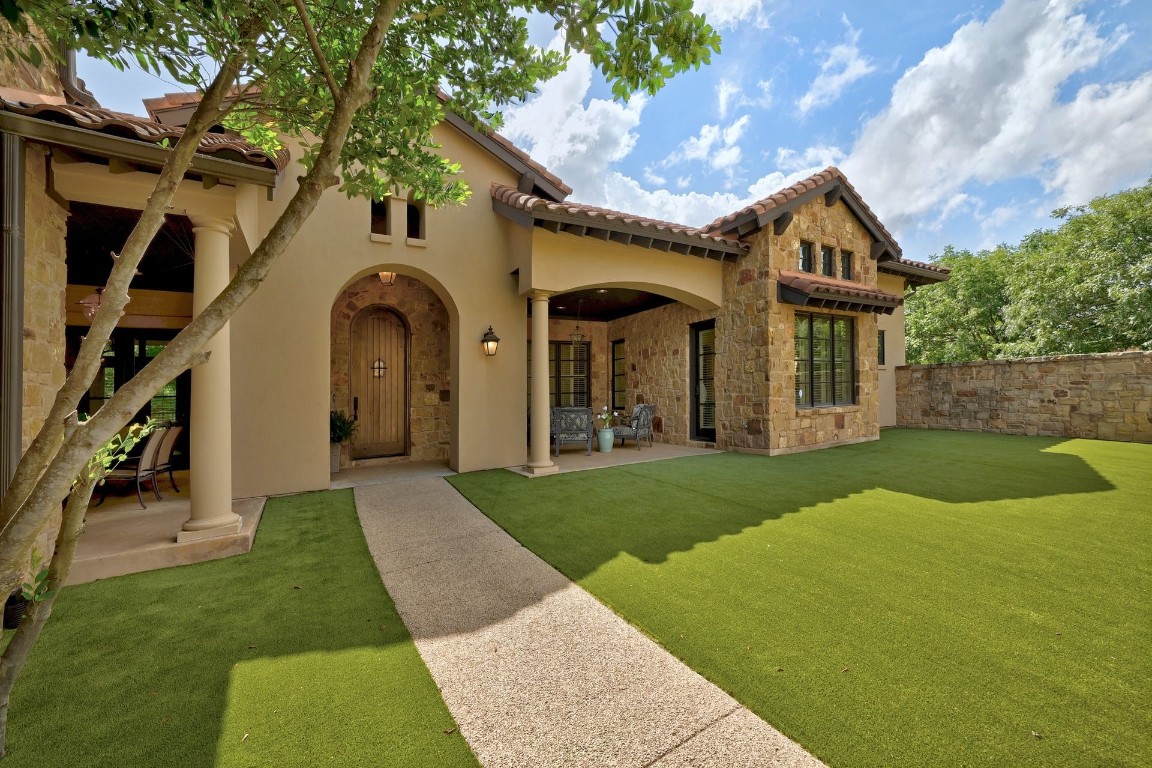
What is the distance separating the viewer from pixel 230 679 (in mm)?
2016

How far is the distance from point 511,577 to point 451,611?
1.80ft

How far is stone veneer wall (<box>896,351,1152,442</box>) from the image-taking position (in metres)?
8.31

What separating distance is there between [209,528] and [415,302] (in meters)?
4.98

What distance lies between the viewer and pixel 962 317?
66.3ft

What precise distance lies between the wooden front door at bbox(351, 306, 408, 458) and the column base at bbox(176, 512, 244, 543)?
3.74 meters

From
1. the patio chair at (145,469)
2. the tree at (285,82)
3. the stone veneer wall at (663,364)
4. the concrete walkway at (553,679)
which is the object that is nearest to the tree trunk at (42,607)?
the tree at (285,82)

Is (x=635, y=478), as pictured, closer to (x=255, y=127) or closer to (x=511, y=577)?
(x=511, y=577)

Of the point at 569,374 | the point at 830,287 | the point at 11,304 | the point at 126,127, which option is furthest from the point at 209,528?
the point at 830,287

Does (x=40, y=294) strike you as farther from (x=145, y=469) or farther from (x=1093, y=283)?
(x=1093, y=283)

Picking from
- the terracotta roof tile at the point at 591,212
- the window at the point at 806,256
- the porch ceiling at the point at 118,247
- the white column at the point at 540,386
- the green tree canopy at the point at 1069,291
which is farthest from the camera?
the green tree canopy at the point at 1069,291

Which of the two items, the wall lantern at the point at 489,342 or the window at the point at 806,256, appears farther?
the window at the point at 806,256

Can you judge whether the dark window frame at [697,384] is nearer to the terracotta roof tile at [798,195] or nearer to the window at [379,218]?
the terracotta roof tile at [798,195]

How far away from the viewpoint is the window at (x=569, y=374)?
10602mm

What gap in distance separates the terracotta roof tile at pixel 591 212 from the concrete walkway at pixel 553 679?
464 centimetres
